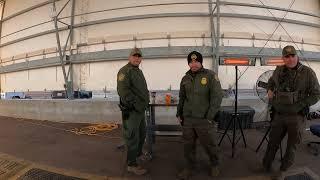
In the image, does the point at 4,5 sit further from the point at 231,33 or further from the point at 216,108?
the point at 216,108

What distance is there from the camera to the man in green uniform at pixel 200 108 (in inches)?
140

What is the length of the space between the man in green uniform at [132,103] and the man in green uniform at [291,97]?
220cm

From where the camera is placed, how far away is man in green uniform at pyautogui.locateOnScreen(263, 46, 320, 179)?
3.39 meters

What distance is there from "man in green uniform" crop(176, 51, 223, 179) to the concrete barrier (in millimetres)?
4502

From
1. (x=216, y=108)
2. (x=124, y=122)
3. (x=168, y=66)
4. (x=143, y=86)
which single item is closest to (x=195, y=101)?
(x=216, y=108)

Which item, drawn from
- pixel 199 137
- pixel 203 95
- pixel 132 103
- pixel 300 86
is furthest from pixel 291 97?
pixel 132 103

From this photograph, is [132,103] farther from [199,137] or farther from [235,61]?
[235,61]

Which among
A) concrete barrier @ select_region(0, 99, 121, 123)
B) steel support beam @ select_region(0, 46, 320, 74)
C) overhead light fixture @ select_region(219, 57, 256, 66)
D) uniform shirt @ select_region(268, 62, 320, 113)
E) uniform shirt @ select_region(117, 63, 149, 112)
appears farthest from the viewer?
steel support beam @ select_region(0, 46, 320, 74)

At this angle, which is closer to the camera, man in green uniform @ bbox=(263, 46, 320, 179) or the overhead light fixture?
man in green uniform @ bbox=(263, 46, 320, 179)

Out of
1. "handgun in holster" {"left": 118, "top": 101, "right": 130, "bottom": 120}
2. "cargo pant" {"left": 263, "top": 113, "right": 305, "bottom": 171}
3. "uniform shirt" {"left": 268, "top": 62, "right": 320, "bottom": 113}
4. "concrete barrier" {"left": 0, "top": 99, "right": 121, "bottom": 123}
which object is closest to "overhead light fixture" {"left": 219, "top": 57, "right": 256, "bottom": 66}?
"uniform shirt" {"left": 268, "top": 62, "right": 320, "bottom": 113}

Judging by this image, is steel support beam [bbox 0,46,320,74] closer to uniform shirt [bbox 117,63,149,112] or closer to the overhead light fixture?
the overhead light fixture

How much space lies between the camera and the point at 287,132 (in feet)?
11.8

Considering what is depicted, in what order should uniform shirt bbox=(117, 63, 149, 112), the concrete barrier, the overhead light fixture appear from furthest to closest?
1. the concrete barrier
2. the overhead light fixture
3. uniform shirt bbox=(117, 63, 149, 112)

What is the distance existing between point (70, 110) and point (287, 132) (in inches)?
282
